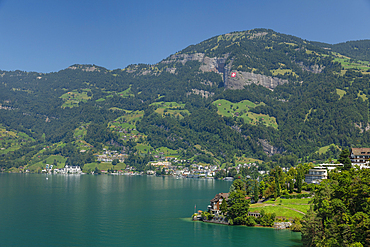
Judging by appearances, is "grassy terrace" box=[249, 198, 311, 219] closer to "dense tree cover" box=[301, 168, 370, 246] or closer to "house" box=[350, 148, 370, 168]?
"dense tree cover" box=[301, 168, 370, 246]

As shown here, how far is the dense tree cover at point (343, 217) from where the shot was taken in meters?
54.6

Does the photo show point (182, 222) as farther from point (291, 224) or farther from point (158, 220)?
point (291, 224)

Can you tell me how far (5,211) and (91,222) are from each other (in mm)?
34421

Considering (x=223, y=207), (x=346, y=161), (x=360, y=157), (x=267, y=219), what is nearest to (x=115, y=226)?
(x=223, y=207)

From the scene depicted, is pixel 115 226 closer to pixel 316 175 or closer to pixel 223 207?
pixel 223 207

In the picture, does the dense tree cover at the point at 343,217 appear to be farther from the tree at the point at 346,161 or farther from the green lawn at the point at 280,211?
the tree at the point at 346,161

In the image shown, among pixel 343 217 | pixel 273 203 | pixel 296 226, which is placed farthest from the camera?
pixel 273 203

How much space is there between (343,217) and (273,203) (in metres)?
49.1

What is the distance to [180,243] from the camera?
7819 centimetres

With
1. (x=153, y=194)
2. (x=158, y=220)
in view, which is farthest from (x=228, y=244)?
(x=153, y=194)

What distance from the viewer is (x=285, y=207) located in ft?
329

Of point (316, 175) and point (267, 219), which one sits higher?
point (316, 175)

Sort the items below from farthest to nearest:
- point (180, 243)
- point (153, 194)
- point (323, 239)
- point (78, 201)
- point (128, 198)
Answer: point (153, 194) < point (128, 198) < point (78, 201) < point (180, 243) < point (323, 239)

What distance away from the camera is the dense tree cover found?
2151 inches
